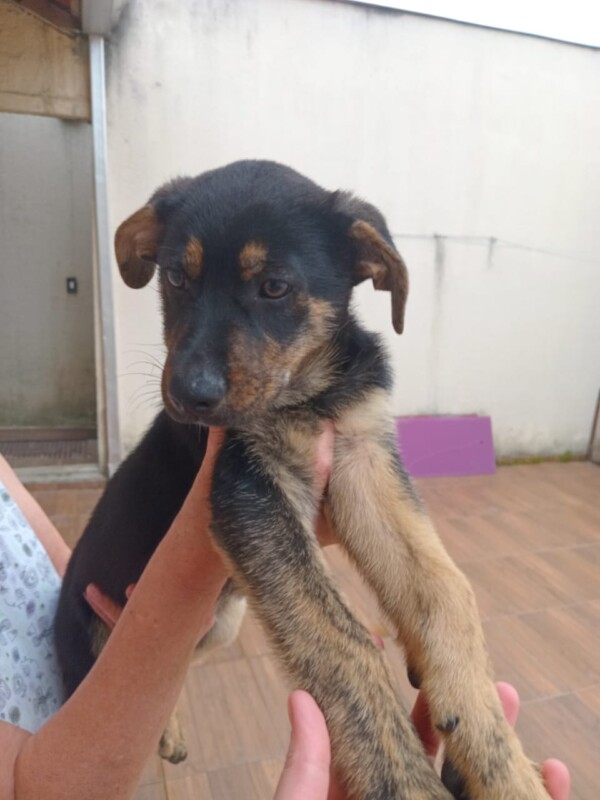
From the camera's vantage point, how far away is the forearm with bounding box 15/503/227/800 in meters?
1.19

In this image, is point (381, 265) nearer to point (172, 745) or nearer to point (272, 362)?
point (272, 362)

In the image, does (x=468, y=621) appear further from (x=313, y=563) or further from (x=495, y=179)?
(x=495, y=179)

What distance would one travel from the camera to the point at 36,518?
1.88 metres

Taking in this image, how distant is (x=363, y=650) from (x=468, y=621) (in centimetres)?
30

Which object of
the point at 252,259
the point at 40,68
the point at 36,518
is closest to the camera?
the point at 252,259

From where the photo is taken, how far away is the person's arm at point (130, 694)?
118 cm

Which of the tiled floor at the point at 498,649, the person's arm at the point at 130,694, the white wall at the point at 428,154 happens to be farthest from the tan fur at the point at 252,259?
the white wall at the point at 428,154

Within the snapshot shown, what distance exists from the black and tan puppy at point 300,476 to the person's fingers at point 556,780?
0.04 m

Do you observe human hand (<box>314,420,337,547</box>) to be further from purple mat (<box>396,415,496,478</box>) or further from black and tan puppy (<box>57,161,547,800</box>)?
purple mat (<box>396,415,496,478</box>)

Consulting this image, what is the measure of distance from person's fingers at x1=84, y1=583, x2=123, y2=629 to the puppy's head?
65cm

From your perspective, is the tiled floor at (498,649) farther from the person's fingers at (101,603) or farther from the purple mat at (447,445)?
the person's fingers at (101,603)

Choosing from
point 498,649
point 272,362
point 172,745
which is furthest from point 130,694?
point 498,649

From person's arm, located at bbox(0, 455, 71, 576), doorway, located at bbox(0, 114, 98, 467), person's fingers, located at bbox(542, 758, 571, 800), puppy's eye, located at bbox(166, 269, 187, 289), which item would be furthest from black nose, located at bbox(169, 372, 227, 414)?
doorway, located at bbox(0, 114, 98, 467)

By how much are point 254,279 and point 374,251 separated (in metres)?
0.36
